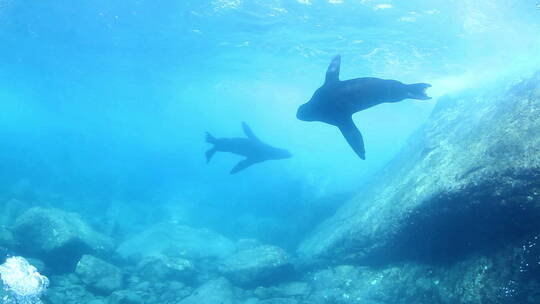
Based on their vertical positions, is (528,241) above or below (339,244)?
below

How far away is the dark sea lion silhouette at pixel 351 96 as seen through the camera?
4258 mm

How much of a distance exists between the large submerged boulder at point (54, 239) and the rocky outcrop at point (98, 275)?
4.49 ft

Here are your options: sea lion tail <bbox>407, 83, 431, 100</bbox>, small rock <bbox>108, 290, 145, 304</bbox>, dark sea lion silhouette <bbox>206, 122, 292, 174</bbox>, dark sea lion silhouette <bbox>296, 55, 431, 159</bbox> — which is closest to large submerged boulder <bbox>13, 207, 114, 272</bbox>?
small rock <bbox>108, 290, 145, 304</bbox>

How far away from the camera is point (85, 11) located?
825 inches

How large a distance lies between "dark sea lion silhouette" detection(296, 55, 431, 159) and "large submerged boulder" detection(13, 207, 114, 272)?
1214 cm

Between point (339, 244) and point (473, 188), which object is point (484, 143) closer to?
point (473, 188)

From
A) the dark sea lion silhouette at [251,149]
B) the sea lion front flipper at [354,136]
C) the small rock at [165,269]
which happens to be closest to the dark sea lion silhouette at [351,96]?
the sea lion front flipper at [354,136]

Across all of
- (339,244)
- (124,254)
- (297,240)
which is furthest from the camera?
(297,240)

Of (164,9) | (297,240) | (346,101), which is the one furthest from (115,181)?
(346,101)

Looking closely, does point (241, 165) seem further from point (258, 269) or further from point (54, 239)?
point (54, 239)

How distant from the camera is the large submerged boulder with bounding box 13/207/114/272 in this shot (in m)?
12.9

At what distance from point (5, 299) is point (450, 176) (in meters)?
11.9

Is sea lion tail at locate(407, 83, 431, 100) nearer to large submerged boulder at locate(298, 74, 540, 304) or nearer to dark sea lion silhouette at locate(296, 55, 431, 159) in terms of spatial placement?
dark sea lion silhouette at locate(296, 55, 431, 159)

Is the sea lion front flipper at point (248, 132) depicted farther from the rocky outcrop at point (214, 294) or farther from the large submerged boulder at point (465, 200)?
the rocky outcrop at point (214, 294)
